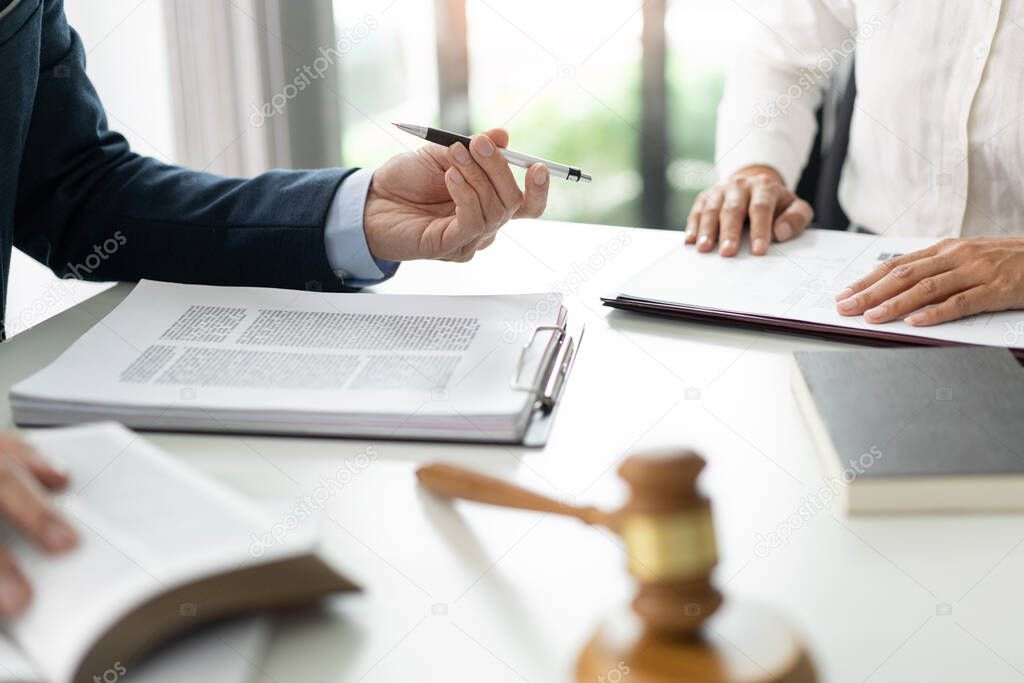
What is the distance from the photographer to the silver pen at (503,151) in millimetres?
986

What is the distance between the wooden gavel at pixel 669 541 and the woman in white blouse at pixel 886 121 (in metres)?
0.76

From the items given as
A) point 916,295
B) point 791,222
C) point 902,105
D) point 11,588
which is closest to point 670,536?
point 11,588

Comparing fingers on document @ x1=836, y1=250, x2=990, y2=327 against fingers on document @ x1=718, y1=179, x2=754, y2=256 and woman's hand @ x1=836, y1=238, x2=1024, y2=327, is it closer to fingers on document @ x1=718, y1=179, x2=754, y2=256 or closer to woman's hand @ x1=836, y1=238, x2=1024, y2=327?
woman's hand @ x1=836, y1=238, x2=1024, y2=327

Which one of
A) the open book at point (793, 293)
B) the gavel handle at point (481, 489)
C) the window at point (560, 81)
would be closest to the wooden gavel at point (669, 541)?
the gavel handle at point (481, 489)

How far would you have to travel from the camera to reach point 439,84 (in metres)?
2.88

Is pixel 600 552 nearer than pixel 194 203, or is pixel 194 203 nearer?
pixel 600 552

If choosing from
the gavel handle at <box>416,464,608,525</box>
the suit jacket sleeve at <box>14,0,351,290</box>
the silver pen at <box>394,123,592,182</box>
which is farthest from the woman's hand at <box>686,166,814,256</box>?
the gavel handle at <box>416,464,608,525</box>

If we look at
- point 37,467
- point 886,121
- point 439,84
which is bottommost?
point 439,84

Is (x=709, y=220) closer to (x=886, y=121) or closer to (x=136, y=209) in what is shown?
(x=886, y=121)

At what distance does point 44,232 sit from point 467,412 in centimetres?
67

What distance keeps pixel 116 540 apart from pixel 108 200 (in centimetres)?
68

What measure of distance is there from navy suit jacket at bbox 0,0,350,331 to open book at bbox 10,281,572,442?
11cm

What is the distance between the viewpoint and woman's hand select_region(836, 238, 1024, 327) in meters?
0.93

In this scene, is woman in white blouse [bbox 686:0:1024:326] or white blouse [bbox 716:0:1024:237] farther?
white blouse [bbox 716:0:1024:237]
